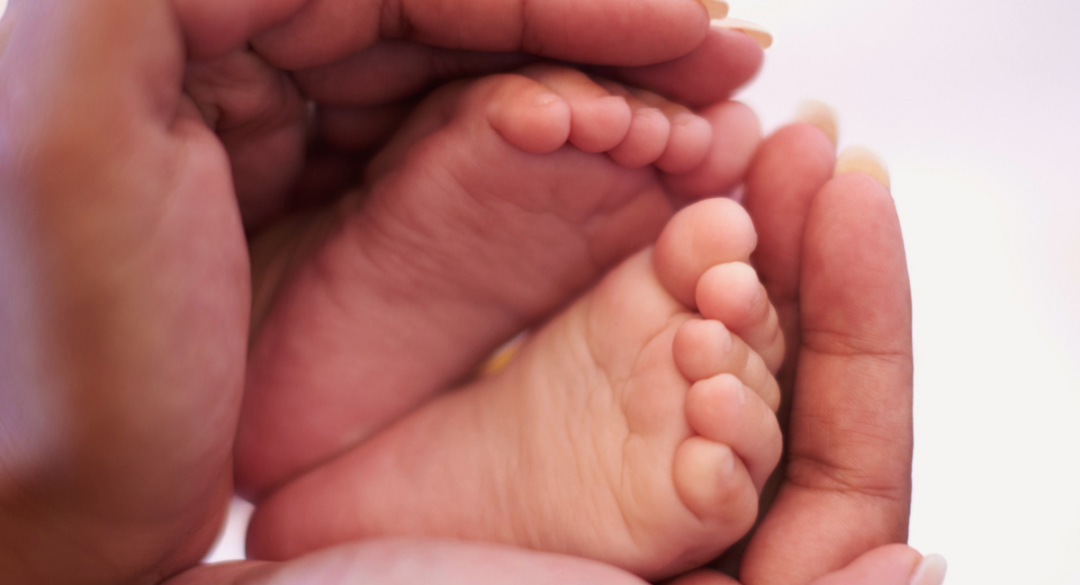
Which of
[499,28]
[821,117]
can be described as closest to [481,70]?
[499,28]

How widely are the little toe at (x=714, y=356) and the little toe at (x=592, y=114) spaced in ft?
0.44

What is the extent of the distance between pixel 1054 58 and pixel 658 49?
1.54ft

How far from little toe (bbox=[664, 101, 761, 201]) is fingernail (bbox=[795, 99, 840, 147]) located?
63 millimetres

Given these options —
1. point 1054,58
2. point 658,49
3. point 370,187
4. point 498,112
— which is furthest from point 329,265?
point 1054,58

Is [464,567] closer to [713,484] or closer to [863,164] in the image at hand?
[713,484]

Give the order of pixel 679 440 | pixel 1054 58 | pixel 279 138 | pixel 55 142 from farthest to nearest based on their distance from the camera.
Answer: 1. pixel 1054 58
2. pixel 279 138
3. pixel 679 440
4. pixel 55 142

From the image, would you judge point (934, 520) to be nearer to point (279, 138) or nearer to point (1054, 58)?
point (1054, 58)

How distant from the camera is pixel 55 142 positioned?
39 cm

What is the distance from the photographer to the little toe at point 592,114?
0.53 m

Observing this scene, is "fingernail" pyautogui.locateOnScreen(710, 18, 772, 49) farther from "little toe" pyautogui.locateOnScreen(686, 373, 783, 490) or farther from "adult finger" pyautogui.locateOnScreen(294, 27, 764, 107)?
"little toe" pyautogui.locateOnScreen(686, 373, 783, 490)

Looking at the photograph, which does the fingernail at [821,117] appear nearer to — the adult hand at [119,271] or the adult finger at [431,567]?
the adult hand at [119,271]

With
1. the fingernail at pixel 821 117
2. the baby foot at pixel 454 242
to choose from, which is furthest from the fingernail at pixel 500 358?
the fingernail at pixel 821 117

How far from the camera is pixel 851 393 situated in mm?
564

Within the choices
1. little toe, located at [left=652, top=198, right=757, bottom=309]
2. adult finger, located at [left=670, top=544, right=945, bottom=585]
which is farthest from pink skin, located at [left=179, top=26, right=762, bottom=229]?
adult finger, located at [left=670, top=544, right=945, bottom=585]
